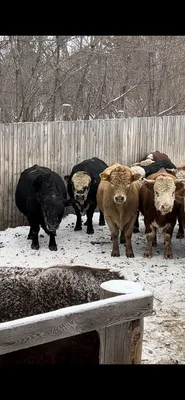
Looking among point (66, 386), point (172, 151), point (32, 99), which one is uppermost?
point (32, 99)

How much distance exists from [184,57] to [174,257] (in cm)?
1196

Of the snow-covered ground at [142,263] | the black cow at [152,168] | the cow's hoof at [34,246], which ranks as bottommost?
the snow-covered ground at [142,263]

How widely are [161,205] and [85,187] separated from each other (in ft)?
6.60

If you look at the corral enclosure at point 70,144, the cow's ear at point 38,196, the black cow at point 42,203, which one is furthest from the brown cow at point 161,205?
the corral enclosure at point 70,144

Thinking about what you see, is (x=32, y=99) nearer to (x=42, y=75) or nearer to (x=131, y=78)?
(x=42, y=75)

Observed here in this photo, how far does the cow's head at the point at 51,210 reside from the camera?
27.5ft

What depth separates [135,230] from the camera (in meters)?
9.80

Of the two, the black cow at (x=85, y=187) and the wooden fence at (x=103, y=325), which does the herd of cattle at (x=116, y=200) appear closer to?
the black cow at (x=85, y=187)

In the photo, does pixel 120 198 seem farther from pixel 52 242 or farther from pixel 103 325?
pixel 103 325

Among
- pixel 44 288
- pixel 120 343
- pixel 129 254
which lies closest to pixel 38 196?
pixel 129 254

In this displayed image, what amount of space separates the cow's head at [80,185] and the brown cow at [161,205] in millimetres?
1156

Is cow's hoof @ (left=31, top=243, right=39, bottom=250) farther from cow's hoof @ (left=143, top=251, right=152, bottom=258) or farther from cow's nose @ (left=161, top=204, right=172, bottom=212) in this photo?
cow's nose @ (left=161, top=204, right=172, bottom=212)

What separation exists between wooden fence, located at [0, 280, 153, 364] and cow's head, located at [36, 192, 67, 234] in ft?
18.0
